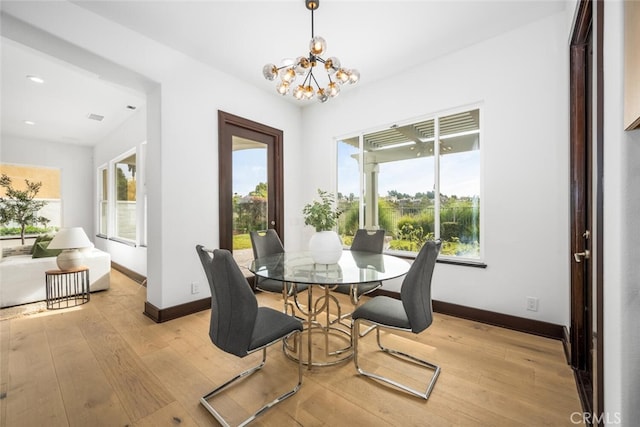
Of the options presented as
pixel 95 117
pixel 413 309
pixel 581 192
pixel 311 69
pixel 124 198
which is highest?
pixel 95 117

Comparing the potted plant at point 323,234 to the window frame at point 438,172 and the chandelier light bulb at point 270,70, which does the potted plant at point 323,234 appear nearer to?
the chandelier light bulb at point 270,70

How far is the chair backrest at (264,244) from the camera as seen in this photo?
9.07 ft

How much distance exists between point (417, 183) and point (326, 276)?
2012 millimetres

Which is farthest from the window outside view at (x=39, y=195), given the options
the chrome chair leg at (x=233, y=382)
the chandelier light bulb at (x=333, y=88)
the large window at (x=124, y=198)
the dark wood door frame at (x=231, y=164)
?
the chandelier light bulb at (x=333, y=88)

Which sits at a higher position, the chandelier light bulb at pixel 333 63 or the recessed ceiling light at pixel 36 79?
the recessed ceiling light at pixel 36 79

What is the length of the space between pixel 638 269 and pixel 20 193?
818cm

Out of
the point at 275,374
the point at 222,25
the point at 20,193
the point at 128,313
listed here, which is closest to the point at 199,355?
the point at 275,374

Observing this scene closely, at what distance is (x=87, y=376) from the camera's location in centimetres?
186

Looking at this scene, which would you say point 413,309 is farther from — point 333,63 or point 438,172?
point 438,172

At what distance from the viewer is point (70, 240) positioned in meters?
3.27

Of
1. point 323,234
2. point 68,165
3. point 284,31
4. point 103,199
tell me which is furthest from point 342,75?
point 68,165

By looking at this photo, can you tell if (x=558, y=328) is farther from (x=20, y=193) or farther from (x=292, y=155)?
(x=20, y=193)

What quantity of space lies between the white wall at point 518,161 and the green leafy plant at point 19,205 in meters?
7.25

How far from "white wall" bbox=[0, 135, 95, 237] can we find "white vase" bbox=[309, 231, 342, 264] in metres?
6.97
